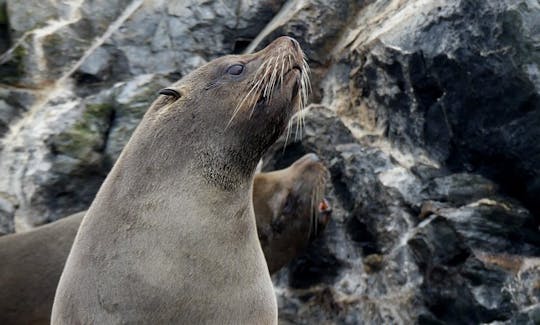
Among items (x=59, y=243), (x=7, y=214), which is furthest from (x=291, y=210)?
(x=7, y=214)

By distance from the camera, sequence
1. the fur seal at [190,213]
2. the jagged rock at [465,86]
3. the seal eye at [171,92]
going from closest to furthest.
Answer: the fur seal at [190,213] < the seal eye at [171,92] < the jagged rock at [465,86]

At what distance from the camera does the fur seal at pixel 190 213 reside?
457 centimetres

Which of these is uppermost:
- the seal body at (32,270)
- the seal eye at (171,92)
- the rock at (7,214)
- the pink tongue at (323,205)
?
the seal eye at (171,92)

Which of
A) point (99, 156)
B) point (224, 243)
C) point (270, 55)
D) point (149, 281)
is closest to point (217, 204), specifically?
point (224, 243)

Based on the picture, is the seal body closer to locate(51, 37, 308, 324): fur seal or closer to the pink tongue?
the pink tongue

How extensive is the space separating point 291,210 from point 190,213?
327 centimetres

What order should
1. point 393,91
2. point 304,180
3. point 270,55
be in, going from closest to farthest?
point 270,55 < point 393,91 < point 304,180

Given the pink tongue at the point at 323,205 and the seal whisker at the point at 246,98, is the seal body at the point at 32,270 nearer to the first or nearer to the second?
the pink tongue at the point at 323,205

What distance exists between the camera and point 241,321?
4664 mm

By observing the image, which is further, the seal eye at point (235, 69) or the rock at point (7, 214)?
the rock at point (7, 214)

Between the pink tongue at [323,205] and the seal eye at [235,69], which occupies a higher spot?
the seal eye at [235,69]

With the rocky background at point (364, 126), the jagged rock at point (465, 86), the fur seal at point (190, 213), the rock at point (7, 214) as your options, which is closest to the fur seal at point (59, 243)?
the rocky background at point (364, 126)

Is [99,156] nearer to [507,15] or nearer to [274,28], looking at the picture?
[274,28]

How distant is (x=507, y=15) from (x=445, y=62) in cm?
61
